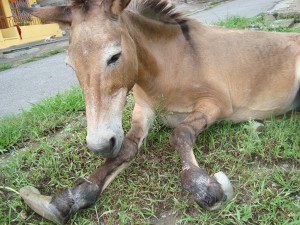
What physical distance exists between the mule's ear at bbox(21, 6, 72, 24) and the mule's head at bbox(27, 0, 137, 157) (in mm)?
93

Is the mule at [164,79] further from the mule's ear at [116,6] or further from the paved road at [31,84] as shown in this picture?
the paved road at [31,84]

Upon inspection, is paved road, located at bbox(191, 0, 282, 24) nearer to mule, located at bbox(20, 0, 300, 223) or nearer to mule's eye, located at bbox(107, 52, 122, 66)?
mule, located at bbox(20, 0, 300, 223)

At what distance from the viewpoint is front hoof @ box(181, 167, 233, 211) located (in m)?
2.09

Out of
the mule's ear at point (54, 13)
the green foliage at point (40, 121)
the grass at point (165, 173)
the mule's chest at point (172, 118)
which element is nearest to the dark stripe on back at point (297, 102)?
the grass at point (165, 173)

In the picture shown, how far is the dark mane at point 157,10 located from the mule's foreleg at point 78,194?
46.7 inches

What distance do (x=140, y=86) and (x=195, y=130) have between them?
665 millimetres

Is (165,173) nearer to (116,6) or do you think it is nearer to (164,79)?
(164,79)

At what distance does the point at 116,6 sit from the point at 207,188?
55.7 inches

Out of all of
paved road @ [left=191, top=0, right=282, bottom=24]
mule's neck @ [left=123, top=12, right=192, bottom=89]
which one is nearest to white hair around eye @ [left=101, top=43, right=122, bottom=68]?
mule's neck @ [left=123, top=12, right=192, bottom=89]

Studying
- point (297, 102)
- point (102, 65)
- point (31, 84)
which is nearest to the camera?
point (102, 65)

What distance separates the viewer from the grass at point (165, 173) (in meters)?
2.23

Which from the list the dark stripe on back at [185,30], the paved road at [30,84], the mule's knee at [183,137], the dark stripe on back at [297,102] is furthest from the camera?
the paved road at [30,84]

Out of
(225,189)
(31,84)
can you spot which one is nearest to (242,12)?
(31,84)

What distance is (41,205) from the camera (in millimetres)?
2293
